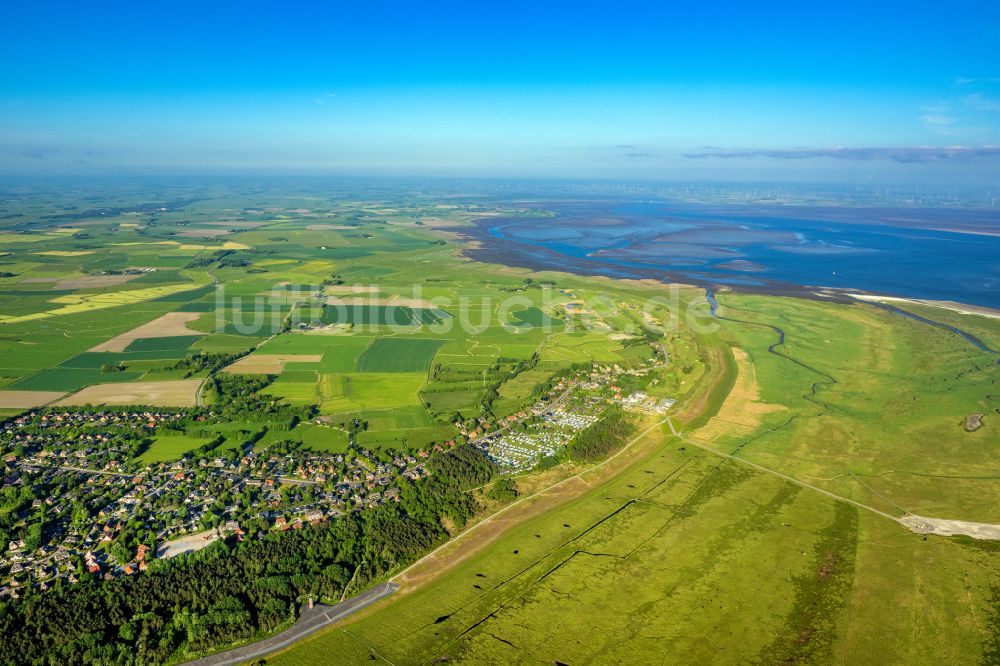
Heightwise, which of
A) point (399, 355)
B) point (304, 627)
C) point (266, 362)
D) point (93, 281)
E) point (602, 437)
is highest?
point (93, 281)

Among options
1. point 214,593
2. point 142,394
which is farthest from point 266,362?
point 214,593

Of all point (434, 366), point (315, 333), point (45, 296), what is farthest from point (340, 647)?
point (45, 296)

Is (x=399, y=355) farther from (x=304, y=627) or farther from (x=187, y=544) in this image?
(x=304, y=627)

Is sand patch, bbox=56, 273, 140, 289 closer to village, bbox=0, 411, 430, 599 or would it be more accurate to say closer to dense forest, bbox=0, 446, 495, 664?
village, bbox=0, 411, 430, 599

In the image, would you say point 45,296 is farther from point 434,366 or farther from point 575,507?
point 575,507

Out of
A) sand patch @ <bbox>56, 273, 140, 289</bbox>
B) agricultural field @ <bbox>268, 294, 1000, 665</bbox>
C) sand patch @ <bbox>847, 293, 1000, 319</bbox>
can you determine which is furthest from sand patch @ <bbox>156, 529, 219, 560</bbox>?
sand patch @ <bbox>847, 293, 1000, 319</bbox>

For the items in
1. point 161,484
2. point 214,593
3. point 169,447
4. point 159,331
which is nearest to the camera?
point 214,593

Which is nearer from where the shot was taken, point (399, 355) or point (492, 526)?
point (492, 526)

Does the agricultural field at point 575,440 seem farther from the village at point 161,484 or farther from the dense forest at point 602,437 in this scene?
the dense forest at point 602,437
